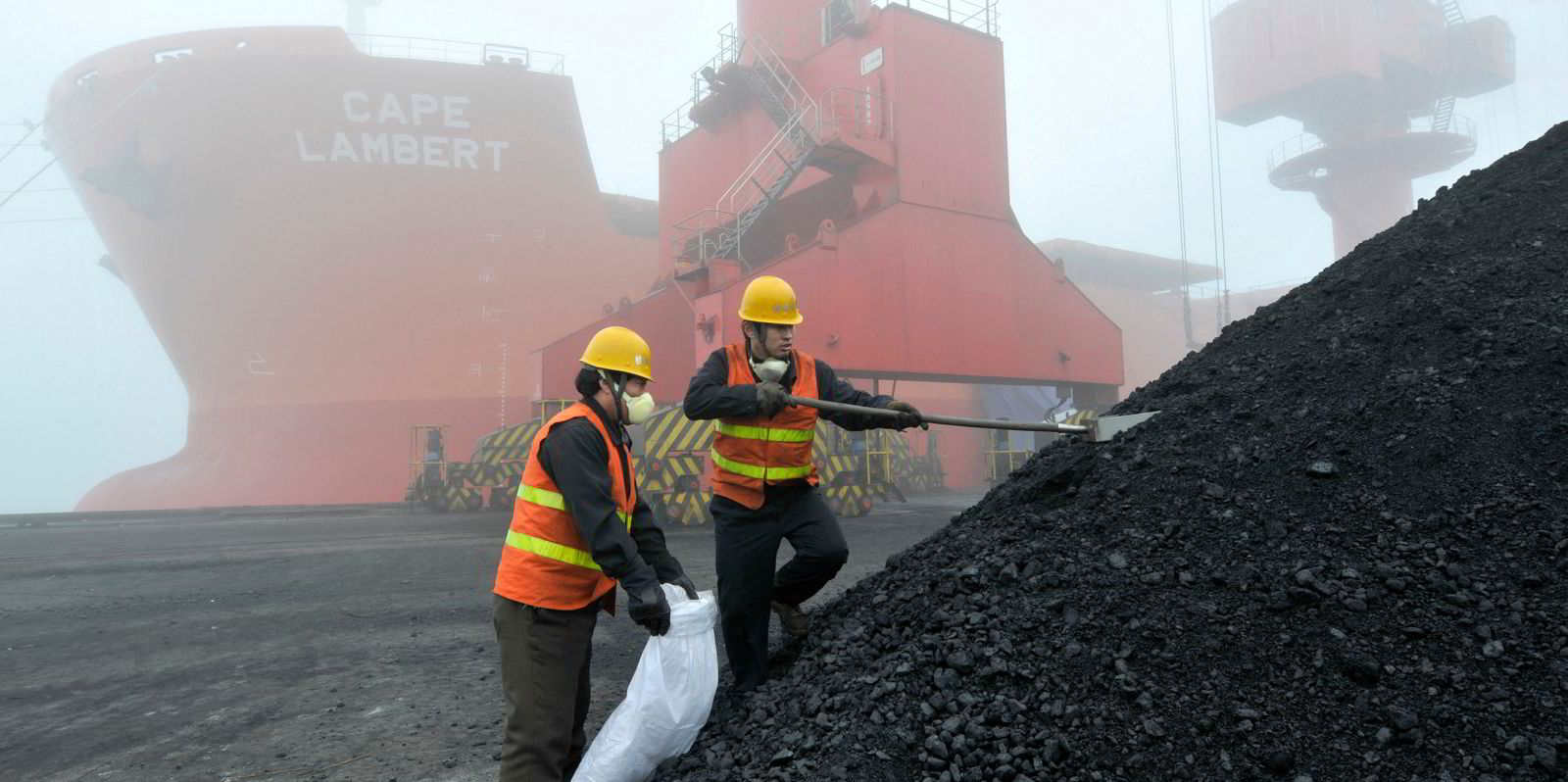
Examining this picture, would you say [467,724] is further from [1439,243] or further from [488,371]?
[488,371]

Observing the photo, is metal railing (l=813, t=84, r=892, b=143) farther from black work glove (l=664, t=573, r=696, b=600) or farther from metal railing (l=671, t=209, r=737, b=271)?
black work glove (l=664, t=573, r=696, b=600)

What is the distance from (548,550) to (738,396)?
0.83 metres

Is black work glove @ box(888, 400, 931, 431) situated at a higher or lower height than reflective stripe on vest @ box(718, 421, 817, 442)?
higher

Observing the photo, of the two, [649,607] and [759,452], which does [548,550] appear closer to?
[649,607]

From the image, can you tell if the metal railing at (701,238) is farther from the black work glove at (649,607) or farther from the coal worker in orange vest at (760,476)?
the black work glove at (649,607)

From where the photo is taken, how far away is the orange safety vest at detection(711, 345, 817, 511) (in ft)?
9.24

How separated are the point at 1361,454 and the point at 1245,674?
102 cm

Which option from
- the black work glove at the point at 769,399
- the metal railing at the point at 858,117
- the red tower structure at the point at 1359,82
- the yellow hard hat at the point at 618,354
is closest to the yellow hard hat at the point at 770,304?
the black work glove at the point at 769,399

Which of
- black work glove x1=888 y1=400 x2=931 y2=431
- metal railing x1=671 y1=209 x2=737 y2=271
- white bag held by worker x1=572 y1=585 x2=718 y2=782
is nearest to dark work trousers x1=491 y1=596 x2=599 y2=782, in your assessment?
white bag held by worker x1=572 y1=585 x2=718 y2=782

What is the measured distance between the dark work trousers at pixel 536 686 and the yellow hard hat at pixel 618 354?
0.66 m

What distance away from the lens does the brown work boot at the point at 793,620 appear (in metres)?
3.08

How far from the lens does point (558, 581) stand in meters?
2.12

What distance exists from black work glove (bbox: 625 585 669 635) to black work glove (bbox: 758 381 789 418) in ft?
2.49

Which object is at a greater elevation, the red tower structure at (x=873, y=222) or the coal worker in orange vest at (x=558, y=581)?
→ the red tower structure at (x=873, y=222)
